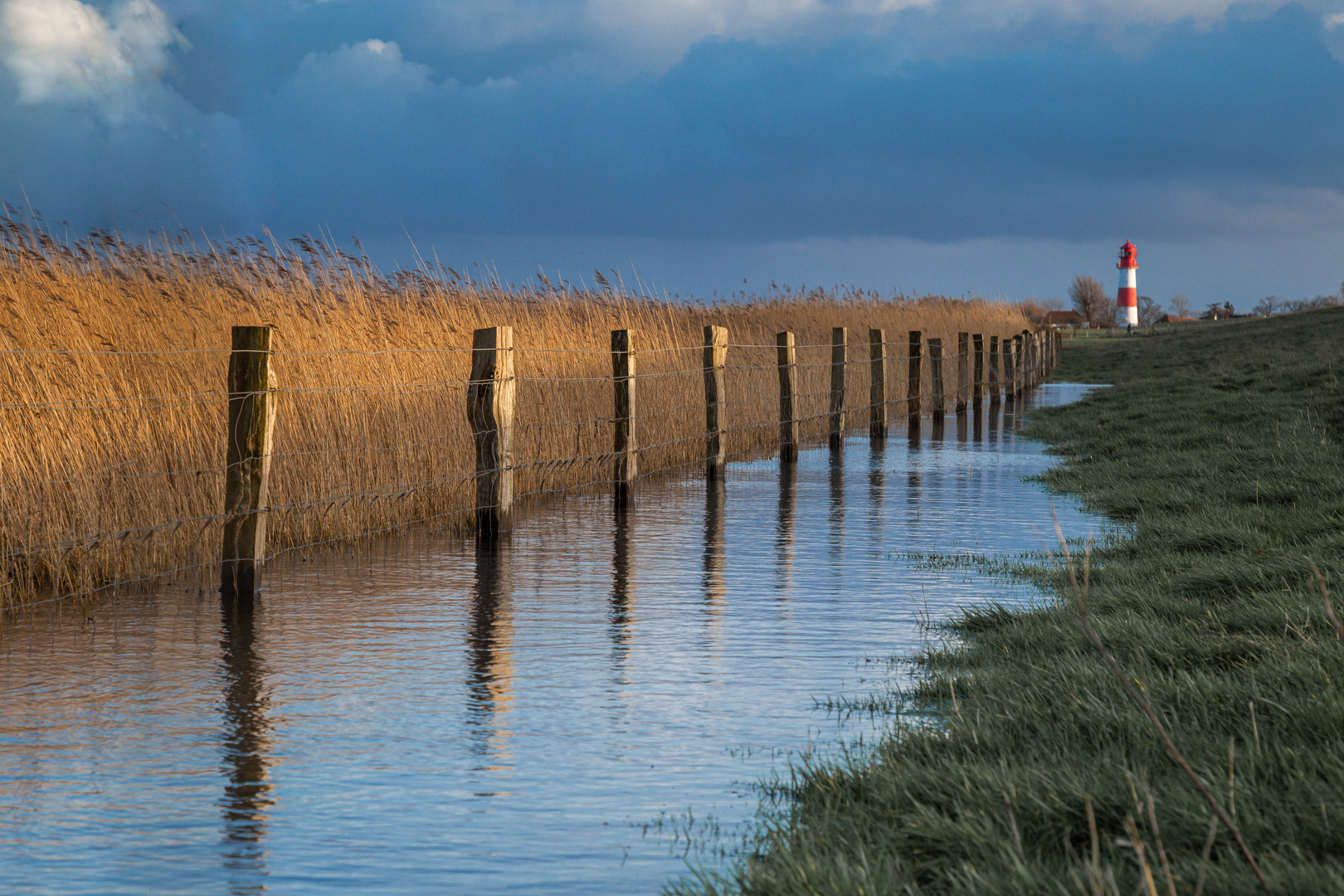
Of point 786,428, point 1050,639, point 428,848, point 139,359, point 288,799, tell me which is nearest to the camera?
point 428,848

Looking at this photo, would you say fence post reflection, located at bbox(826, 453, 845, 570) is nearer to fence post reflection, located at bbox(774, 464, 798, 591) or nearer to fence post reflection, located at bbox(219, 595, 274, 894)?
fence post reflection, located at bbox(774, 464, 798, 591)

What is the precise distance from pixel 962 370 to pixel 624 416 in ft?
62.7

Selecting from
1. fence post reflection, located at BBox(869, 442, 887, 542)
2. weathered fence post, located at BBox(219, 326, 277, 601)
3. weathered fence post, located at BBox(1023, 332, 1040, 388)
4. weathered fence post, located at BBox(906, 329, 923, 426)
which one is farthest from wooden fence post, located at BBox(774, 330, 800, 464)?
weathered fence post, located at BBox(1023, 332, 1040, 388)

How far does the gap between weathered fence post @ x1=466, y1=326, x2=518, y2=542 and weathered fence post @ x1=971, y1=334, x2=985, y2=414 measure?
1763cm

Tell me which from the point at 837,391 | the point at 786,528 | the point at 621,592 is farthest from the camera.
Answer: the point at 837,391

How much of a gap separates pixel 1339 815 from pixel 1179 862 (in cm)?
45

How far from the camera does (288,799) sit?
4098 millimetres

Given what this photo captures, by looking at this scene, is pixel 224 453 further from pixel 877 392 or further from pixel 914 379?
pixel 914 379

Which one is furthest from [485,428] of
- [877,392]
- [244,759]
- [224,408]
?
[877,392]

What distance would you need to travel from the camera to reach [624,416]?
12.3 meters

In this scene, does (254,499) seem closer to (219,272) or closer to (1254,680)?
(219,272)

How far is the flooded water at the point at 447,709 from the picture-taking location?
12.0ft

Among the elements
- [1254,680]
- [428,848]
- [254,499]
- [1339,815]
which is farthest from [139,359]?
[1339,815]

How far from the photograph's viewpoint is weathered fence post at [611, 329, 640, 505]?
12016mm
